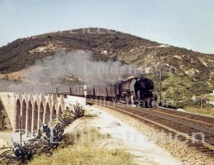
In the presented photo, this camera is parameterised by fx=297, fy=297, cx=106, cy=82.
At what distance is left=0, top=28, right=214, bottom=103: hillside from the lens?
47812mm

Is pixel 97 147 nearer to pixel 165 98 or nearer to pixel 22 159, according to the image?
pixel 22 159

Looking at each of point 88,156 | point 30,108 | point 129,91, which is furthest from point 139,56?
point 88,156

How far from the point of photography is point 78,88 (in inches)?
1646

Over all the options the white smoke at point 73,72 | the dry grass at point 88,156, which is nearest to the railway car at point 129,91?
the white smoke at point 73,72

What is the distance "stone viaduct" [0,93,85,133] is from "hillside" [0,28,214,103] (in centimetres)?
1575

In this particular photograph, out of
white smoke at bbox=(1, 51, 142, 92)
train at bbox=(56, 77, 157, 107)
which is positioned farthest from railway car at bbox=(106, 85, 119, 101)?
white smoke at bbox=(1, 51, 142, 92)

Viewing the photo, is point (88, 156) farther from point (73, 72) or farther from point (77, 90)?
point (73, 72)

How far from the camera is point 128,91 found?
1232 inches

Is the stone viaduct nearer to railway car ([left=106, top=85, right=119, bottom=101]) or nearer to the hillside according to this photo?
railway car ([left=106, top=85, right=119, bottom=101])

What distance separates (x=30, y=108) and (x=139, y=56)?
228 ft

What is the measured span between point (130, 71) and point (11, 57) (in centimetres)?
12510

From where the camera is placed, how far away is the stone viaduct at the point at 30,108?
A: 42.3 meters

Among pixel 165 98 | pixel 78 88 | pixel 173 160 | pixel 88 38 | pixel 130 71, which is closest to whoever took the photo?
pixel 173 160

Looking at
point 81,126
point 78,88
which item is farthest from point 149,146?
point 78,88
